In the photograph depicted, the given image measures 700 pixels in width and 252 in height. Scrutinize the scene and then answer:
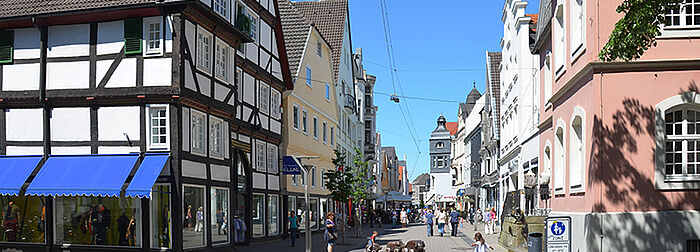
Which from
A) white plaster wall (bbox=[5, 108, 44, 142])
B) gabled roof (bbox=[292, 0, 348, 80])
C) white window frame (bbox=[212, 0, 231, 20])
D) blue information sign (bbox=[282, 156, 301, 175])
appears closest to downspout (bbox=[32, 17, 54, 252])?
white plaster wall (bbox=[5, 108, 44, 142])

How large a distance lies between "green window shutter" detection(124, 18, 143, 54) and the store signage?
11437mm

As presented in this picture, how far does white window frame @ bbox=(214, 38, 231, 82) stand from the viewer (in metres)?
22.3

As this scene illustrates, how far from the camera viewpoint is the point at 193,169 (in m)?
20.5

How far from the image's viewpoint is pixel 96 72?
20172 mm

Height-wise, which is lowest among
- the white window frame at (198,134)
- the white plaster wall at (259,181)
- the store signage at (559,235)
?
the store signage at (559,235)

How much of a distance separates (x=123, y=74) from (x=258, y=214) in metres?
11.1

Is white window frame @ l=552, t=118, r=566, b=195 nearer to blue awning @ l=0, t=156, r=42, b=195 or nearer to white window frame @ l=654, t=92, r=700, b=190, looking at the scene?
white window frame @ l=654, t=92, r=700, b=190

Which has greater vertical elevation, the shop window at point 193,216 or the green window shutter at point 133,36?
the green window shutter at point 133,36

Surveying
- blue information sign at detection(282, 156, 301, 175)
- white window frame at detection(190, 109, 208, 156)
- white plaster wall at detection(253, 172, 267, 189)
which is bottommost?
white plaster wall at detection(253, 172, 267, 189)

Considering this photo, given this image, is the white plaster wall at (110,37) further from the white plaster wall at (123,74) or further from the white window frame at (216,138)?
the white window frame at (216,138)

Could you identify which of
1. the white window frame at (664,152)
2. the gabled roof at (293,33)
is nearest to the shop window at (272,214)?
the gabled roof at (293,33)

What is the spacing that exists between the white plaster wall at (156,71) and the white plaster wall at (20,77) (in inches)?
135

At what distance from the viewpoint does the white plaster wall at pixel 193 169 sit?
19906 millimetres

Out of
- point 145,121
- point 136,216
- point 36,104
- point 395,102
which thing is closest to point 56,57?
point 36,104
